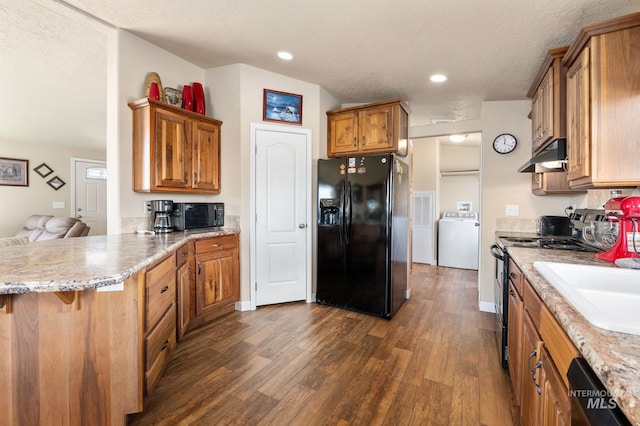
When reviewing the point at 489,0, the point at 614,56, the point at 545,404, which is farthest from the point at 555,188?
the point at 545,404

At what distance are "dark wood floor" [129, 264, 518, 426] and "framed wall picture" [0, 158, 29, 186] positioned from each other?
18.8ft

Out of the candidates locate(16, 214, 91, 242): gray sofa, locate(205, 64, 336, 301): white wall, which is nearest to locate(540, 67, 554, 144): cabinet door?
locate(205, 64, 336, 301): white wall

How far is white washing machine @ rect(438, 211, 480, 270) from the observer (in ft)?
17.2

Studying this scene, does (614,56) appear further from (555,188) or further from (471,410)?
(471,410)

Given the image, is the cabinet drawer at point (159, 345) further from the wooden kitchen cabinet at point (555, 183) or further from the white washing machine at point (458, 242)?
the white washing machine at point (458, 242)

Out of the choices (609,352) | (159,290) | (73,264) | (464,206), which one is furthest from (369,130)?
(464,206)

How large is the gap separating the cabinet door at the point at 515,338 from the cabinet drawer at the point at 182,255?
2.20 metres

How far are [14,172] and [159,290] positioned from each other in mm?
6264

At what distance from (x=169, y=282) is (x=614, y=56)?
2.78m

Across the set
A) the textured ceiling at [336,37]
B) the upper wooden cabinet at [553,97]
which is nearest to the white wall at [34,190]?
the textured ceiling at [336,37]

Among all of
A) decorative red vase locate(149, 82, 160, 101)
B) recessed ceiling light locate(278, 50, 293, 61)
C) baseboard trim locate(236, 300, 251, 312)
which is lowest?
baseboard trim locate(236, 300, 251, 312)

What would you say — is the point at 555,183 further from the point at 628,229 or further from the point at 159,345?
the point at 159,345

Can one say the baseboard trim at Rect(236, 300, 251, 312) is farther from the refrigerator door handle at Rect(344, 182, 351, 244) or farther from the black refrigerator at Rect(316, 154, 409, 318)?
the refrigerator door handle at Rect(344, 182, 351, 244)

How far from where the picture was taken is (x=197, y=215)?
2840 mm
